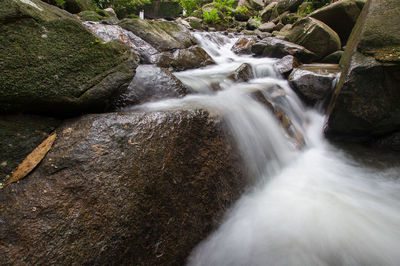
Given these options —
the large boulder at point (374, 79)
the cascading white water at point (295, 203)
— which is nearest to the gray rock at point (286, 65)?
the cascading white water at point (295, 203)

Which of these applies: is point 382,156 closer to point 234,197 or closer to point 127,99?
point 234,197

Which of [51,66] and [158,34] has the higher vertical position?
[158,34]

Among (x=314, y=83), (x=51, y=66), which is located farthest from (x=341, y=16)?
(x=51, y=66)

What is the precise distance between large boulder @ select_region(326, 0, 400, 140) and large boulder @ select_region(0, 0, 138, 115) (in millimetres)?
3815

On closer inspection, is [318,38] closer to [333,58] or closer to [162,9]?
[333,58]

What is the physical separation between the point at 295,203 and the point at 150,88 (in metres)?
2.65

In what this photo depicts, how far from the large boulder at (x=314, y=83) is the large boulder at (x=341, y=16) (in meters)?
2.93

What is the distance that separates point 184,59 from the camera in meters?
5.04

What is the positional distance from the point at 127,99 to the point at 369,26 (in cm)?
448

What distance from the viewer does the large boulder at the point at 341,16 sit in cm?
576

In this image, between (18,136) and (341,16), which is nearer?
(18,136)

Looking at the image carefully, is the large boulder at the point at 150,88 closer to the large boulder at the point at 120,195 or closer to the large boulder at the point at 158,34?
the large boulder at the point at 120,195

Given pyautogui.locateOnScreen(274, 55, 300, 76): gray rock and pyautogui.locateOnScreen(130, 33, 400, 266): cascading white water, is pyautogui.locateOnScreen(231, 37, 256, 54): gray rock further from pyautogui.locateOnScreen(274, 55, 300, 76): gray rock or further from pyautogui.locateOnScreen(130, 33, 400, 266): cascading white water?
pyautogui.locateOnScreen(130, 33, 400, 266): cascading white water

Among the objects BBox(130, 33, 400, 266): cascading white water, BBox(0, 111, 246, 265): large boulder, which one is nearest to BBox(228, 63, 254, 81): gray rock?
BBox(130, 33, 400, 266): cascading white water
